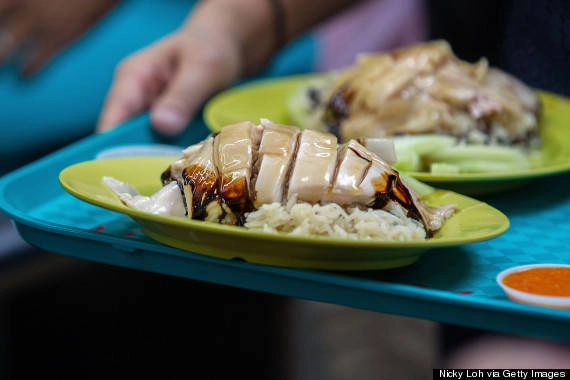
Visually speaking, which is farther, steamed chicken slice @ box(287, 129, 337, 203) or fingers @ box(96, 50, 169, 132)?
fingers @ box(96, 50, 169, 132)

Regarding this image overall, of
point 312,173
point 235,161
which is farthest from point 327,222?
point 235,161

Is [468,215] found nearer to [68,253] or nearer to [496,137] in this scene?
[496,137]

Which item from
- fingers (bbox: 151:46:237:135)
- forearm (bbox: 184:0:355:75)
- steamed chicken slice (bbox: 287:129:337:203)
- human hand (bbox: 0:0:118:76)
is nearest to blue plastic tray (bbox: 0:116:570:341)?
steamed chicken slice (bbox: 287:129:337:203)

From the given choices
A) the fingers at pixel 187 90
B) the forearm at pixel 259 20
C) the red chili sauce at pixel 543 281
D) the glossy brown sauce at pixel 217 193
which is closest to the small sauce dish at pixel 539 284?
the red chili sauce at pixel 543 281

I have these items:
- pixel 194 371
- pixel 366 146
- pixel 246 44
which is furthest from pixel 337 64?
pixel 366 146

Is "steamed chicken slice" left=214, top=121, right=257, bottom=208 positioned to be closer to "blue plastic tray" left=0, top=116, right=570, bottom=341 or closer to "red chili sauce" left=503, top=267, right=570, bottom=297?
"blue plastic tray" left=0, top=116, right=570, bottom=341
